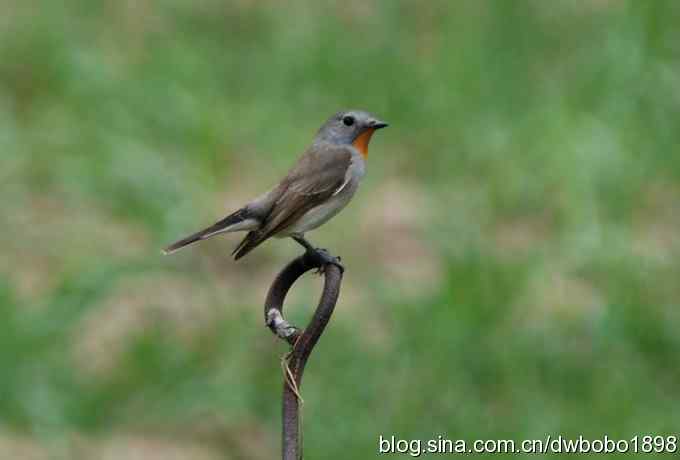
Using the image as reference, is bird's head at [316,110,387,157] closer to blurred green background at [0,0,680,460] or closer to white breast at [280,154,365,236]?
white breast at [280,154,365,236]

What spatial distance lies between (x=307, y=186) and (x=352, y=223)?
355 centimetres

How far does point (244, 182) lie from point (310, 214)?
4.11m

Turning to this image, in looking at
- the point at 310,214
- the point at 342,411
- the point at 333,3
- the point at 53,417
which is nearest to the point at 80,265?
the point at 53,417

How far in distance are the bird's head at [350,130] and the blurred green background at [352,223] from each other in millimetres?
1792

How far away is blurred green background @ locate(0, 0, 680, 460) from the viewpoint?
6.40 m

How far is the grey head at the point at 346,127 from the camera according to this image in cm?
457

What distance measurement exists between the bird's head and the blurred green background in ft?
5.88

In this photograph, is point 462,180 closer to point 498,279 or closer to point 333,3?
point 498,279

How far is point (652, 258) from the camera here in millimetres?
7312

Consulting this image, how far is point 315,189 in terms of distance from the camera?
4.49 metres

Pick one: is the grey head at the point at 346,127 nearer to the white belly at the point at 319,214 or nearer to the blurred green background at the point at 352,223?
the white belly at the point at 319,214

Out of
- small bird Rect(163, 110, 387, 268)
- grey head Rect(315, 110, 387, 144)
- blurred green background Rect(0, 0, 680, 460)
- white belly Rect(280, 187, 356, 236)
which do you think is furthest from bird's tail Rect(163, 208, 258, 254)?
blurred green background Rect(0, 0, 680, 460)

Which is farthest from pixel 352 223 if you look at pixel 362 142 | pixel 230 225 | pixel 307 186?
pixel 230 225

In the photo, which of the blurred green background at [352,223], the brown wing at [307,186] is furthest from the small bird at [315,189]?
the blurred green background at [352,223]
